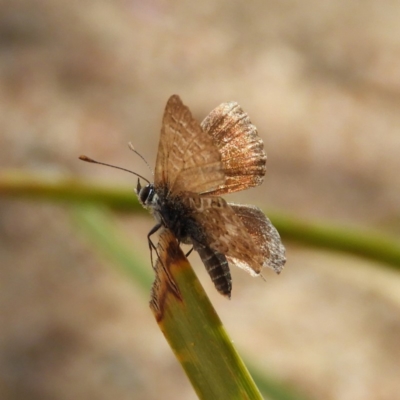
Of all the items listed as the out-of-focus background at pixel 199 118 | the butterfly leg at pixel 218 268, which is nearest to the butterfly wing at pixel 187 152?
the butterfly leg at pixel 218 268

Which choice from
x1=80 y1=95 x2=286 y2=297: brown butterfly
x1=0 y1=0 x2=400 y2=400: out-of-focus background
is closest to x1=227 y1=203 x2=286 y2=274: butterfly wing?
x1=80 y1=95 x2=286 y2=297: brown butterfly

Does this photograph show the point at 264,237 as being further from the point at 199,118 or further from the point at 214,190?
the point at 199,118

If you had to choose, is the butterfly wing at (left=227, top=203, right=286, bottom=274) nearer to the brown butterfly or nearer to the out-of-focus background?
the brown butterfly

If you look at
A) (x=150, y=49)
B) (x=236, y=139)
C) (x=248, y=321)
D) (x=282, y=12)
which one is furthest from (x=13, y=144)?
(x=236, y=139)

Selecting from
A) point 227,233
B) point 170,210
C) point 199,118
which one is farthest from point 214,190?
point 199,118

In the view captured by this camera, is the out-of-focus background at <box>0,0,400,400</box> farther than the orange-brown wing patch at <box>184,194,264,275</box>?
Yes

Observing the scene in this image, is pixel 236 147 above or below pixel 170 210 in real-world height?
above
